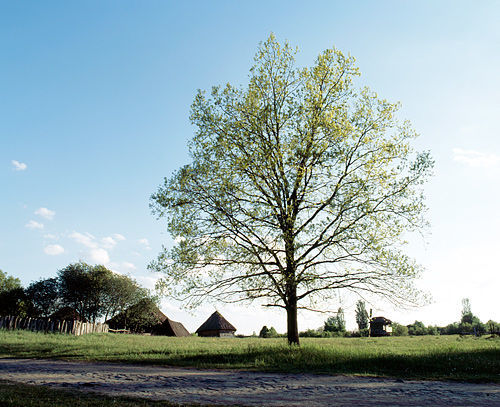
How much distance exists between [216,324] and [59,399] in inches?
2236

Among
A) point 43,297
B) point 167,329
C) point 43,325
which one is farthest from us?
point 167,329

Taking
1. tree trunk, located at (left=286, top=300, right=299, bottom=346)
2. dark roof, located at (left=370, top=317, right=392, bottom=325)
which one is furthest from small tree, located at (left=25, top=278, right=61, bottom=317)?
dark roof, located at (left=370, top=317, right=392, bottom=325)

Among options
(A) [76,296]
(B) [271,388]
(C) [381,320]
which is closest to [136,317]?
(A) [76,296]

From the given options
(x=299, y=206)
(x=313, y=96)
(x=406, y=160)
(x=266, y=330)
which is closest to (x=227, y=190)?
(x=299, y=206)

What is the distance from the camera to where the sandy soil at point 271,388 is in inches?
303

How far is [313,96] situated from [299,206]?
5.46 metres

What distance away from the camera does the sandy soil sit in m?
7.69

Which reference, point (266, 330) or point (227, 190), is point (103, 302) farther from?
point (227, 190)

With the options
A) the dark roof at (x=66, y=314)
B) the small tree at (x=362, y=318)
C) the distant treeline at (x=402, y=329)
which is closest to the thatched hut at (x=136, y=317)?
the dark roof at (x=66, y=314)

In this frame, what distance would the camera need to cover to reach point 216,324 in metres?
61.4

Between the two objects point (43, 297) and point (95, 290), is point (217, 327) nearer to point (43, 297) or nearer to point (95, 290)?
point (95, 290)

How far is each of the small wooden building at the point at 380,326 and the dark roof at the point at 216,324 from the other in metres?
27.9

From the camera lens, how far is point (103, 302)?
5547 cm

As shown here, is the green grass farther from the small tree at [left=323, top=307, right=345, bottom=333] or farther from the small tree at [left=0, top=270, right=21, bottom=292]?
Result: the small tree at [left=0, top=270, right=21, bottom=292]
